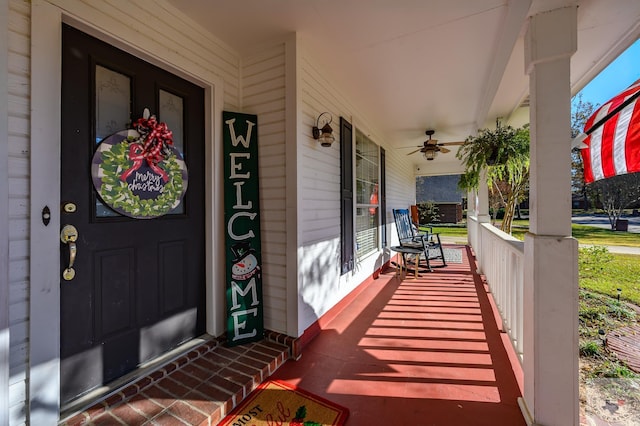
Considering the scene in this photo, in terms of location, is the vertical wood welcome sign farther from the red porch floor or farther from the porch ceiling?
the porch ceiling

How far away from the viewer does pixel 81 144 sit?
1.47m

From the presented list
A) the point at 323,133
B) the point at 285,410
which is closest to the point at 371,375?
the point at 285,410

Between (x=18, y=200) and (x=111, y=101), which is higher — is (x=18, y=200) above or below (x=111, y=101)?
below

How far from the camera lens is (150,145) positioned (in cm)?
176

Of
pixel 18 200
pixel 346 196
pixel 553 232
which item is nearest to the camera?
pixel 18 200

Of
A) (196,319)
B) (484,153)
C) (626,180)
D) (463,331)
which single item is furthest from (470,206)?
(196,319)

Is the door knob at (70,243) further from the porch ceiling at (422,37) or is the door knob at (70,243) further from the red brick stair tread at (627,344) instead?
the red brick stair tread at (627,344)

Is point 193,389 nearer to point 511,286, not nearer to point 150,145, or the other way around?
point 150,145

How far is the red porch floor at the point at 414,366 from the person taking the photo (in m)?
1.57

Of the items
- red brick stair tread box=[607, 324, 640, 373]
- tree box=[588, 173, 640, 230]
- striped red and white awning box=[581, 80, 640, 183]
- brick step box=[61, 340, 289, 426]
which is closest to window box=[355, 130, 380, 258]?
brick step box=[61, 340, 289, 426]

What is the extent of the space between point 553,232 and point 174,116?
2.54m

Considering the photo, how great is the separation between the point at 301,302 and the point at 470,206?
22.1 ft

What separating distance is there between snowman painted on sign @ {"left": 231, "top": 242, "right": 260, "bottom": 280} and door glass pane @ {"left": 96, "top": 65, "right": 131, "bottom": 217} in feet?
2.86

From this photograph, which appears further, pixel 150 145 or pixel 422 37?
pixel 422 37
